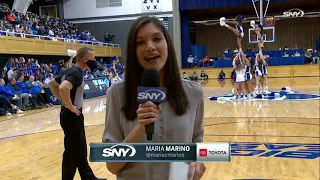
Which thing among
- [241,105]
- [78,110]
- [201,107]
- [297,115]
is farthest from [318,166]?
[241,105]

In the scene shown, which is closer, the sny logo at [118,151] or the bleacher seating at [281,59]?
the sny logo at [118,151]

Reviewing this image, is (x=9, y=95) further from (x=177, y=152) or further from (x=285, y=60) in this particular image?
(x=285, y=60)

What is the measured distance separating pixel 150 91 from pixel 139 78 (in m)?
0.18

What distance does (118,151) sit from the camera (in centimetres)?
117

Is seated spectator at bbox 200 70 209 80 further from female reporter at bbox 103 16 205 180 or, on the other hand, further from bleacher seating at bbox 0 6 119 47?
female reporter at bbox 103 16 205 180

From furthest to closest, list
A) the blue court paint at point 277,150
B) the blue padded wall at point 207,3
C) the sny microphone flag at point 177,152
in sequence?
1. the blue padded wall at point 207,3
2. the blue court paint at point 277,150
3. the sny microphone flag at point 177,152

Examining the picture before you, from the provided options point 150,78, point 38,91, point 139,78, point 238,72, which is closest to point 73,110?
point 139,78

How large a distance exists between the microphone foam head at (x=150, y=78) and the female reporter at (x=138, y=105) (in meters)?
0.09

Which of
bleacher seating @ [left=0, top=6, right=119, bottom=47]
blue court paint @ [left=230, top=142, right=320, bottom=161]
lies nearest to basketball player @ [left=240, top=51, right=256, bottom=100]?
blue court paint @ [left=230, top=142, right=320, bottom=161]

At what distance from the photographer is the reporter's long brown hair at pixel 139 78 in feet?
4.55

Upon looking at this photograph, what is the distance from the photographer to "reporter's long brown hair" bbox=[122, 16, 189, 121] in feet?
4.55

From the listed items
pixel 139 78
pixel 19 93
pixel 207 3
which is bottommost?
pixel 19 93

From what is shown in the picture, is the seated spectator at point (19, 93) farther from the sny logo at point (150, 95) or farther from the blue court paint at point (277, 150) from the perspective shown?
the sny logo at point (150, 95)

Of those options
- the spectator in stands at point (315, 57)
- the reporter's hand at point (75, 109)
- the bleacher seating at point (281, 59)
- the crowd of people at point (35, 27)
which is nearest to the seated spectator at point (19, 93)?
the crowd of people at point (35, 27)
